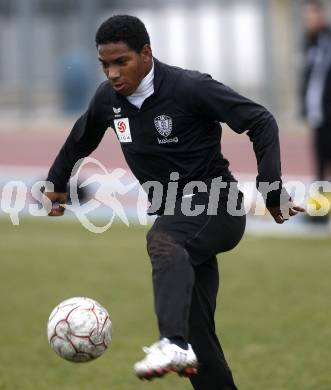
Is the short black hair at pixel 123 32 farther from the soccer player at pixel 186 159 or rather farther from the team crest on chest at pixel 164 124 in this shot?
the team crest on chest at pixel 164 124

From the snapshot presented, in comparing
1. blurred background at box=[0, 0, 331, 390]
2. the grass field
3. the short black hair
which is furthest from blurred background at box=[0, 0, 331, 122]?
the short black hair

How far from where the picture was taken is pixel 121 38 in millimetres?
5508

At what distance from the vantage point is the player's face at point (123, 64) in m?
5.51

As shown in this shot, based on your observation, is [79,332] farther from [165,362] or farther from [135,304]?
[135,304]

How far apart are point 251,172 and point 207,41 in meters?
6.45

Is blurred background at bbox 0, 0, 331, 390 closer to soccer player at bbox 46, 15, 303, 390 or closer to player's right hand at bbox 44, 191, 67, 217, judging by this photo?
player's right hand at bbox 44, 191, 67, 217

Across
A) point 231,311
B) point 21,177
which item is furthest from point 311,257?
point 21,177

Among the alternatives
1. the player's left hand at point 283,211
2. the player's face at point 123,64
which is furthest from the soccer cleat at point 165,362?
the player's face at point 123,64

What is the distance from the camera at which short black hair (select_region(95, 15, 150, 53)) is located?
550 centimetres

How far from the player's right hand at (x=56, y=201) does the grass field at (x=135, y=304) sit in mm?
1351

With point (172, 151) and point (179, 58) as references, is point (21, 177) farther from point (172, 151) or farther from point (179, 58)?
point (172, 151)

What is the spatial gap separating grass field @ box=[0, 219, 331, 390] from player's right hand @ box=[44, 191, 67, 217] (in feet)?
4.43

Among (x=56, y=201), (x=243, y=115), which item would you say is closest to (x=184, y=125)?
(x=243, y=115)

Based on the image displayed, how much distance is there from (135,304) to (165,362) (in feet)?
15.9
